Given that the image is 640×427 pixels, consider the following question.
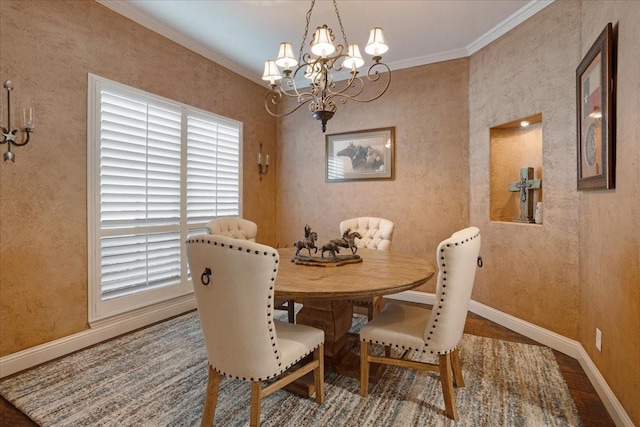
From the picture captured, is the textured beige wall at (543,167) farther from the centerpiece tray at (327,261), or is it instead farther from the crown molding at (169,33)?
the crown molding at (169,33)

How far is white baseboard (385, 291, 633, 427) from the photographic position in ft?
5.98

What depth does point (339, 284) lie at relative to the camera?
176 cm

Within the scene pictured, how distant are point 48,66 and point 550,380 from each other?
4.23m

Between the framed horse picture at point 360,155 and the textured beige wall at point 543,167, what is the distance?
1.07 metres

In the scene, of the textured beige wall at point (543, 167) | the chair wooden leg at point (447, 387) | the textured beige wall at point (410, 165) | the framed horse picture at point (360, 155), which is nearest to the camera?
the chair wooden leg at point (447, 387)

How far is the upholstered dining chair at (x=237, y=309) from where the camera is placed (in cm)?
141

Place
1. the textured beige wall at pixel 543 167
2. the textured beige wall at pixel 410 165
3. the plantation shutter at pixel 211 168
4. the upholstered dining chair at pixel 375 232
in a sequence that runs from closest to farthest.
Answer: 1. the textured beige wall at pixel 543 167
2. the upholstered dining chair at pixel 375 232
3. the plantation shutter at pixel 211 168
4. the textured beige wall at pixel 410 165

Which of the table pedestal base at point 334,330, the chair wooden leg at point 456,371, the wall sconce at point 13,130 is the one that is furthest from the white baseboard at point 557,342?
the wall sconce at point 13,130

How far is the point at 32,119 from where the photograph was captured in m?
2.38

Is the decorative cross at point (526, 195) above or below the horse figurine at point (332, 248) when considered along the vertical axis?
above

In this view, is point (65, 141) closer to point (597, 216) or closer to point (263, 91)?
point (263, 91)

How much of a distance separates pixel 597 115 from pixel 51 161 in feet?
12.7

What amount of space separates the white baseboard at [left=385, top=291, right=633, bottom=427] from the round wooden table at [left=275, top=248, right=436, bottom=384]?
1168mm

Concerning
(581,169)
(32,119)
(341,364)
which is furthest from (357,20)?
(341,364)
